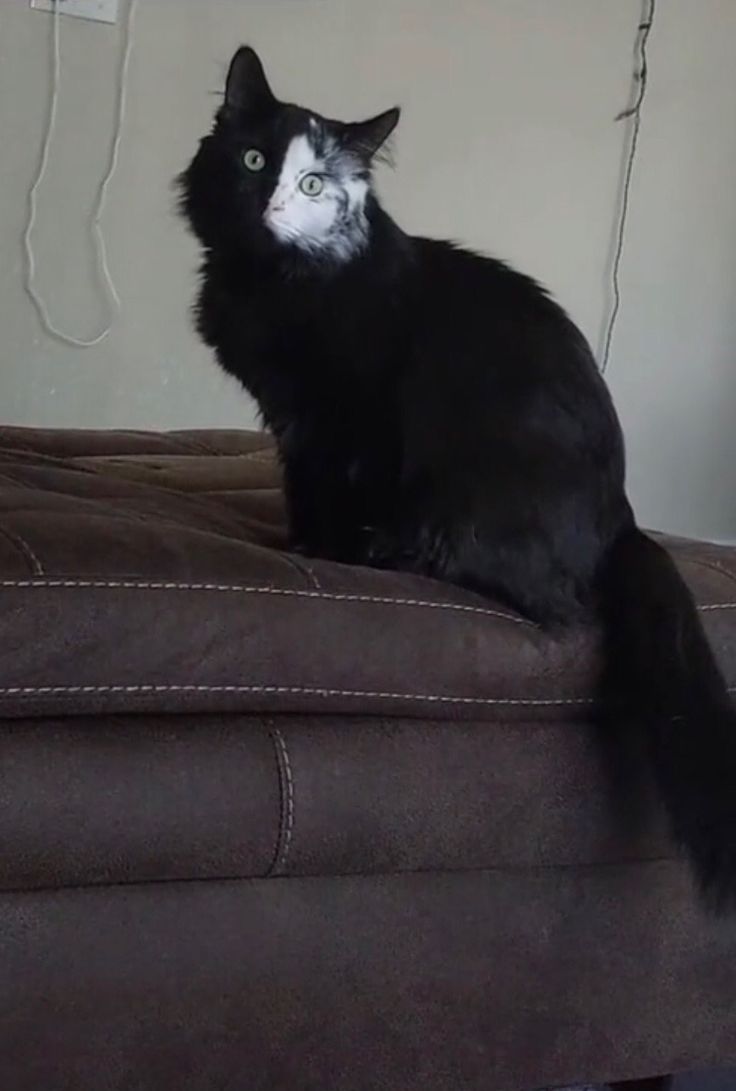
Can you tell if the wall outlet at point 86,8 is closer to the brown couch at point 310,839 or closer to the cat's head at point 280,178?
the cat's head at point 280,178

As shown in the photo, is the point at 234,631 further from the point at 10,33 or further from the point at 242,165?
the point at 10,33

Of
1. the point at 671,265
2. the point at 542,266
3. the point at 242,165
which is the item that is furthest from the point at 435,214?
the point at 242,165

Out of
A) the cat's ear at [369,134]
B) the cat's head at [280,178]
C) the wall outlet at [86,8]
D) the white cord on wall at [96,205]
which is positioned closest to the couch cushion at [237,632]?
the cat's head at [280,178]

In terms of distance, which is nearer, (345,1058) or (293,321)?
(345,1058)

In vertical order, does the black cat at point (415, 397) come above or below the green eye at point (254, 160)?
below

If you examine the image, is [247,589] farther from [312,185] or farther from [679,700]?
[312,185]

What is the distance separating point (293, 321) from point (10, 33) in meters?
1.55

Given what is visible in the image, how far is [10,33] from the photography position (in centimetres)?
252

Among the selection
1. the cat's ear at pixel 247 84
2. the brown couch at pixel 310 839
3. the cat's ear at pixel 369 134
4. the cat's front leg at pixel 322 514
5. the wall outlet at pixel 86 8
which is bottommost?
the brown couch at pixel 310 839

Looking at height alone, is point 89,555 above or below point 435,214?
below

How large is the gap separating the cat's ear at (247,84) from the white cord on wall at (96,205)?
1332 mm

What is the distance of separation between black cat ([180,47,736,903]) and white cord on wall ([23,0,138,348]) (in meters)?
1.31

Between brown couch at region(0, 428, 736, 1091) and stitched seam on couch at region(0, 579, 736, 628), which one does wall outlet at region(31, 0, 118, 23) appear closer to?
brown couch at region(0, 428, 736, 1091)

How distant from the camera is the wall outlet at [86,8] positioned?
8.30ft
